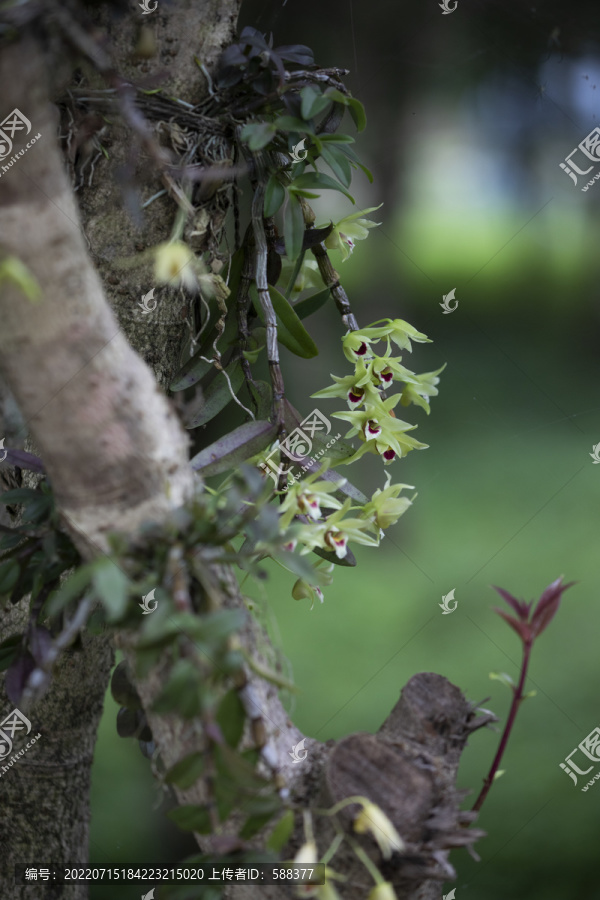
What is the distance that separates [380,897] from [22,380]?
0.38 meters

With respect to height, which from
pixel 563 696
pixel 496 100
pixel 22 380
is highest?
pixel 496 100

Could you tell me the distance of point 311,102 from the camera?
1.96ft

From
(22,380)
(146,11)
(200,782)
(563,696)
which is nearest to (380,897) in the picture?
(200,782)

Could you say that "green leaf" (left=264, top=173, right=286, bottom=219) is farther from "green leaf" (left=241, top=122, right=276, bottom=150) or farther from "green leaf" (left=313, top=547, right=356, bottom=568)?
"green leaf" (left=313, top=547, right=356, bottom=568)

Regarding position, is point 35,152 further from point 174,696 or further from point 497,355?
point 497,355

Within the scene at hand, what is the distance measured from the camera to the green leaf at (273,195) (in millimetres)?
647

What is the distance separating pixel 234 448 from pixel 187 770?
0.91 ft

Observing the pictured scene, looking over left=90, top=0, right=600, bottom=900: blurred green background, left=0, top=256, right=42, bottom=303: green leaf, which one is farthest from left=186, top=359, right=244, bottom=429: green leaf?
left=90, top=0, right=600, bottom=900: blurred green background

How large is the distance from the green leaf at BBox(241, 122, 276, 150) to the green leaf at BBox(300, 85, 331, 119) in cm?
3

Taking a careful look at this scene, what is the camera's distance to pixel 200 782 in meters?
0.45

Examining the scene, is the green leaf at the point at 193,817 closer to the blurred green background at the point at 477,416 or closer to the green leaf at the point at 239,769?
the green leaf at the point at 239,769

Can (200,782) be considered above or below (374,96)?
below

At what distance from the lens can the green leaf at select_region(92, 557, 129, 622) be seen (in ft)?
1.19
